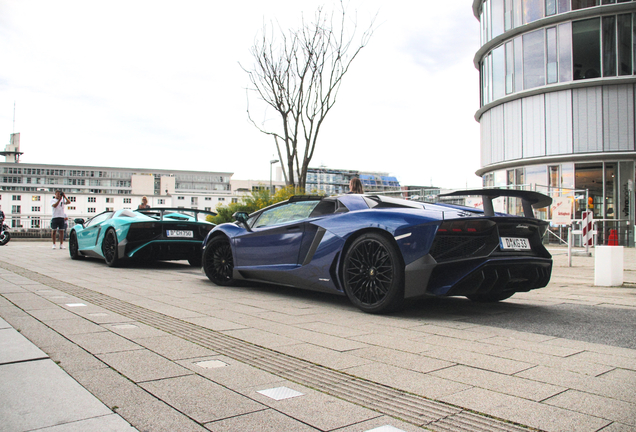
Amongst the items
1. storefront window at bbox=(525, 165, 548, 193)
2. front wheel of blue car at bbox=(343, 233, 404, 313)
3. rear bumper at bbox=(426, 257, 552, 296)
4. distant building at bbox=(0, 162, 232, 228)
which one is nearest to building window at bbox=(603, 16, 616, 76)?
storefront window at bbox=(525, 165, 548, 193)

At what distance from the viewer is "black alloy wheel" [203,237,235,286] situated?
6.40 metres

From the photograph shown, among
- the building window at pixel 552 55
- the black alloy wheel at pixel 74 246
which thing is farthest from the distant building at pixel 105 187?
the black alloy wheel at pixel 74 246

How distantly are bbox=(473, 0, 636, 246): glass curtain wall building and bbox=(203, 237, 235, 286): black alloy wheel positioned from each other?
1450 cm

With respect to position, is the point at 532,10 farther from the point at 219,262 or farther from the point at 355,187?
the point at 219,262

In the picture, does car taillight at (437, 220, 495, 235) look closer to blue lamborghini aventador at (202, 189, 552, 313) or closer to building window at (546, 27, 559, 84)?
blue lamborghini aventador at (202, 189, 552, 313)

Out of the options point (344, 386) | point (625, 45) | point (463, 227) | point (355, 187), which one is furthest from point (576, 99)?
point (344, 386)

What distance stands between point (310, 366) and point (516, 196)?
9.42 ft

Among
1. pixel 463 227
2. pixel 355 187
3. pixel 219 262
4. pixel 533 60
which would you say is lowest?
pixel 219 262

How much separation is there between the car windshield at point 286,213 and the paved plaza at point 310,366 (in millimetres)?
1029

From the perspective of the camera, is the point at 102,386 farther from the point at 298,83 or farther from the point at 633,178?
the point at 633,178

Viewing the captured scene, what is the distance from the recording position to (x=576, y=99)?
64.5ft

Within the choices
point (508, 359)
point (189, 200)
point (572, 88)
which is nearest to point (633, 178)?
point (572, 88)

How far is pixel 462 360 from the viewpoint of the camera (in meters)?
2.88

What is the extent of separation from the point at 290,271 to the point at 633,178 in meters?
18.6
